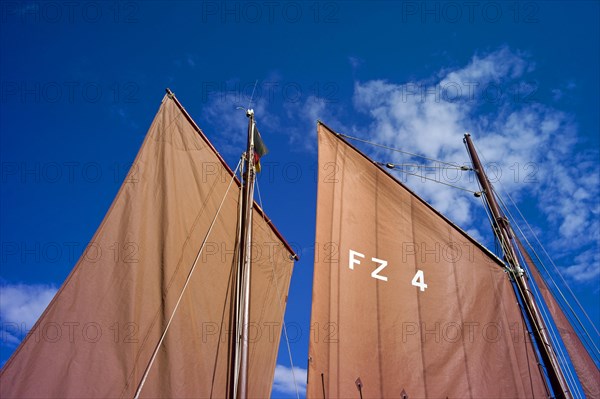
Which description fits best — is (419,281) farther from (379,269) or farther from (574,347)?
(574,347)

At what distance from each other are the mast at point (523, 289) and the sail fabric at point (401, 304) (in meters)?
0.25

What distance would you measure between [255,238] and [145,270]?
9.75 ft

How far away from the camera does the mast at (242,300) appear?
721 cm

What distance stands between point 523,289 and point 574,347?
4.64 ft

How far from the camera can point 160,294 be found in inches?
324

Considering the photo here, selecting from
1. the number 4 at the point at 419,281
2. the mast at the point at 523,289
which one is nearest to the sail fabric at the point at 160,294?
the number 4 at the point at 419,281

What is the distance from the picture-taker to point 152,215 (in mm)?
9188

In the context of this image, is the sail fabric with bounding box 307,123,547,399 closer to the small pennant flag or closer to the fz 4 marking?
the fz 4 marking

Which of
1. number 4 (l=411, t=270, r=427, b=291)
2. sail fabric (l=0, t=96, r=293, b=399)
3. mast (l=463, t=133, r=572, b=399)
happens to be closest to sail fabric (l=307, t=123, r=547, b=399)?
number 4 (l=411, t=270, r=427, b=291)

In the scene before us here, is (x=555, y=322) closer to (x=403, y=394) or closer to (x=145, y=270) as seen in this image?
(x=403, y=394)

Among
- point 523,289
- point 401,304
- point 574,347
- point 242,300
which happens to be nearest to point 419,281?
point 401,304

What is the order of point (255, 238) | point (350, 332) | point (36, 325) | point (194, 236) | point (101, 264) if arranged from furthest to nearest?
point (255, 238) < point (194, 236) < point (350, 332) < point (101, 264) < point (36, 325)

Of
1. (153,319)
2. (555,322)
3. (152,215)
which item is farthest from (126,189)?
(555,322)

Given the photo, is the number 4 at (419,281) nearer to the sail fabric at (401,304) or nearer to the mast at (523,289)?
the sail fabric at (401,304)
